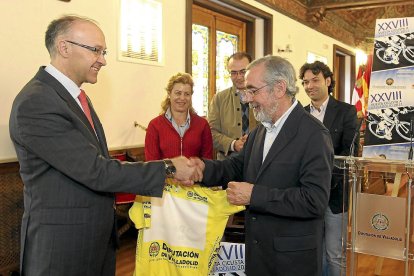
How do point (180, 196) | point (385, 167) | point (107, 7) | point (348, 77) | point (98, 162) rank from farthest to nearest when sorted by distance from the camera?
point (348, 77) → point (107, 7) → point (385, 167) → point (180, 196) → point (98, 162)

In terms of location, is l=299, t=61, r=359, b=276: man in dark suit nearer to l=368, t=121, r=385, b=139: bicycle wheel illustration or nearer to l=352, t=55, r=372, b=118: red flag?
l=368, t=121, r=385, b=139: bicycle wheel illustration

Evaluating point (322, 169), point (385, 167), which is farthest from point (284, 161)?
point (385, 167)

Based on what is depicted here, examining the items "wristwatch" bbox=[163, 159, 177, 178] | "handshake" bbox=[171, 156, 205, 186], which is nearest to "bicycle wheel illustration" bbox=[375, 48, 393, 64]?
"handshake" bbox=[171, 156, 205, 186]

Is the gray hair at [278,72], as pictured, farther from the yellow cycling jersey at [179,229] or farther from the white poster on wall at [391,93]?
the white poster on wall at [391,93]

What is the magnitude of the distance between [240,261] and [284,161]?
1112mm

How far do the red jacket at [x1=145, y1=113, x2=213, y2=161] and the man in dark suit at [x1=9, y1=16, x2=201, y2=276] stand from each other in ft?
4.08

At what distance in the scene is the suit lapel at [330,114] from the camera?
9.89ft

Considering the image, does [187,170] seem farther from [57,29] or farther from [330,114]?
A: [330,114]

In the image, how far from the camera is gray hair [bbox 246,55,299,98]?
1.92 meters

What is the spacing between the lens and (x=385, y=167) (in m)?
2.61

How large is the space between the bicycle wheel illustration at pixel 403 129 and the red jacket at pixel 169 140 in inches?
50.9

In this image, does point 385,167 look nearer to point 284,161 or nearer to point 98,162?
point 284,161

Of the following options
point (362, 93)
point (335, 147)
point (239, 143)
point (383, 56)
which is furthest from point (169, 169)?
point (362, 93)

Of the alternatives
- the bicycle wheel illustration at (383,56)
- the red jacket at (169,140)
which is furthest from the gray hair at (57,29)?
the bicycle wheel illustration at (383,56)
